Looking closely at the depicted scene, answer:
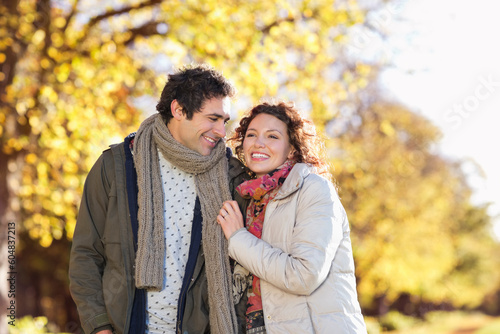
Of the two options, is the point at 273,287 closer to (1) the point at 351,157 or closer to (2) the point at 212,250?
(2) the point at 212,250

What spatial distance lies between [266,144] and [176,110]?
0.63 m

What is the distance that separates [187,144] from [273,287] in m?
1.03

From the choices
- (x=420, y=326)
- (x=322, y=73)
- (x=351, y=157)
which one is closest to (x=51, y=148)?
(x=322, y=73)

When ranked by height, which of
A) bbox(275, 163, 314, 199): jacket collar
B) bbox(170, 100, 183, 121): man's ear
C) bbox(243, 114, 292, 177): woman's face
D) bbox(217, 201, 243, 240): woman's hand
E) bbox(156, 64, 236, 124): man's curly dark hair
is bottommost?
bbox(217, 201, 243, 240): woman's hand

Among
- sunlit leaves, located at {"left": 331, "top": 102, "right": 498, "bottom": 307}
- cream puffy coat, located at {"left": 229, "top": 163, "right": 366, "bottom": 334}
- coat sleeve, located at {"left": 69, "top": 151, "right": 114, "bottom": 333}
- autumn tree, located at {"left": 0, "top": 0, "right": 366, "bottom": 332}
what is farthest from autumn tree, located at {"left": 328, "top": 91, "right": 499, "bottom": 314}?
coat sleeve, located at {"left": 69, "top": 151, "right": 114, "bottom": 333}

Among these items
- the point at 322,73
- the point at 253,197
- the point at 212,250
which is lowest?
the point at 212,250

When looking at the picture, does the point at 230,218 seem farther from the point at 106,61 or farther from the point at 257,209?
the point at 106,61

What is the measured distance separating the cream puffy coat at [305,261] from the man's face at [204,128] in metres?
0.63

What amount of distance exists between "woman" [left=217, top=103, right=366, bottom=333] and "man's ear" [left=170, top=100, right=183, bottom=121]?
0.45m

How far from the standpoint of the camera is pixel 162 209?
10.00 feet

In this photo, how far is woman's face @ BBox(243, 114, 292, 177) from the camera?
3039mm

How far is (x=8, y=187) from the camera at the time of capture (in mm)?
7559

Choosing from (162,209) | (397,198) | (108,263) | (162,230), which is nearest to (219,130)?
(162,209)

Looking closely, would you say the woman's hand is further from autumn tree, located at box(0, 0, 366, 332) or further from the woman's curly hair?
autumn tree, located at box(0, 0, 366, 332)
